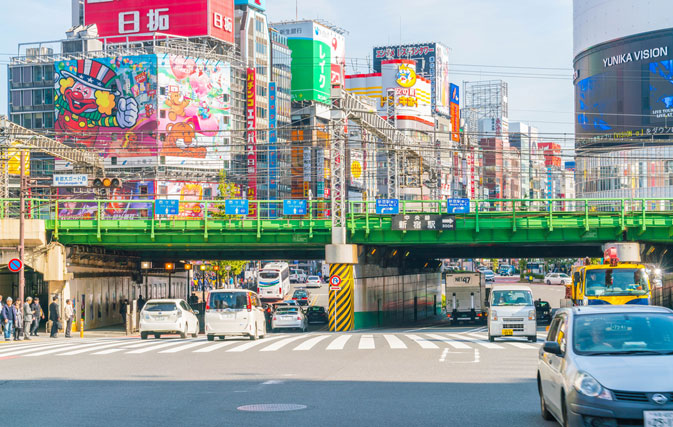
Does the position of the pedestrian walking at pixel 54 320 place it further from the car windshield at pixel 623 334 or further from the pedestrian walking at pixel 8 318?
the car windshield at pixel 623 334

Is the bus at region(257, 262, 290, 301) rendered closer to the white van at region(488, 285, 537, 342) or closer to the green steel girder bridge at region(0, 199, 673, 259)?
the green steel girder bridge at region(0, 199, 673, 259)

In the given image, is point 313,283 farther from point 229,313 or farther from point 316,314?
point 229,313

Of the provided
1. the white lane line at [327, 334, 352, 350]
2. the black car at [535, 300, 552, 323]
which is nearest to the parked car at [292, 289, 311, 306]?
the black car at [535, 300, 552, 323]

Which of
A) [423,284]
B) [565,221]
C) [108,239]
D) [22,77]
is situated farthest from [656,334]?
[22,77]

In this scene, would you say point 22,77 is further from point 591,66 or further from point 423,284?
point 591,66

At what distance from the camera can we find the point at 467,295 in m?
53.0

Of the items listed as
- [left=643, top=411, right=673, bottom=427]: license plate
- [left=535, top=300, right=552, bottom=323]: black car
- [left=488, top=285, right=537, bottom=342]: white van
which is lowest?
[left=535, top=300, right=552, bottom=323]: black car

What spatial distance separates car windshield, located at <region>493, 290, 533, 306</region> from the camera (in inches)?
1196

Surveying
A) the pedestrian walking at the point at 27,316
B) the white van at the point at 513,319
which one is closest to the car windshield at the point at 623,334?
the white van at the point at 513,319

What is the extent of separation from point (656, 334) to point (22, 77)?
10936cm

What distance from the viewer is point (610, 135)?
99000 mm

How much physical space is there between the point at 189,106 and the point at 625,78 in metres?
47.0

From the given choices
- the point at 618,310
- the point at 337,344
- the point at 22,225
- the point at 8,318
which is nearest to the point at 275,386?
the point at 618,310

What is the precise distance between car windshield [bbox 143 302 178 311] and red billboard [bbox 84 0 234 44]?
249 feet
